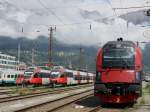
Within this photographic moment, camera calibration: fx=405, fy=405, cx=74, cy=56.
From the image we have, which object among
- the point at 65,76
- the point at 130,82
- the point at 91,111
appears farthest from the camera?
the point at 65,76

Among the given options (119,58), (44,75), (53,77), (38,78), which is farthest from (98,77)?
(44,75)

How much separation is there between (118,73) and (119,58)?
3.14 ft

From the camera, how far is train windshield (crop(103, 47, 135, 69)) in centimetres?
2288

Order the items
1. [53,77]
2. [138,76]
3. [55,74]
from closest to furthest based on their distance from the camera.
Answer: [138,76]
[53,77]
[55,74]

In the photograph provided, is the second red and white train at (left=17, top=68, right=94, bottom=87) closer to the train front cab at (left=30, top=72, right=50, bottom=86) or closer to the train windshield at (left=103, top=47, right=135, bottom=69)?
the train front cab at (left=30, top=72, right=50, bottom=86)

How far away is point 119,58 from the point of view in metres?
23.1

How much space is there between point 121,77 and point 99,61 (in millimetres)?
1688

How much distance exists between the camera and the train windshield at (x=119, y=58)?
22.9 metres

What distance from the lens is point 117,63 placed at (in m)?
23.0

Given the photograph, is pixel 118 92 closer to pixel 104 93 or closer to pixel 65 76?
pixel 104 93

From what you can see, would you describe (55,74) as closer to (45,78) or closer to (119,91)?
(45,78)

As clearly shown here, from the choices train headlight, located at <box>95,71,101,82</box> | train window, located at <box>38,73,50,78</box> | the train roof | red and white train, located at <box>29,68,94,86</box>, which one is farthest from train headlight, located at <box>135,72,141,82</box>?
train window, located at <box>38,73,50,78</box>

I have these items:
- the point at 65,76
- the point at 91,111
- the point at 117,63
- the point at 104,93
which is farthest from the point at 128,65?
the point at 65,76

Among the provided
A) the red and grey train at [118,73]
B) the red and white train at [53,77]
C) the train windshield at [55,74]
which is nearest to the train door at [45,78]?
the red and white train at [53,77]
